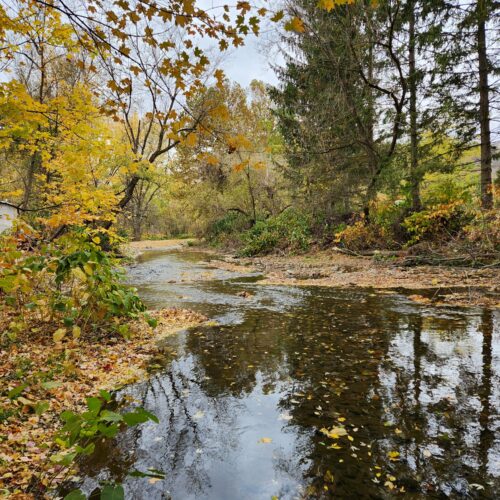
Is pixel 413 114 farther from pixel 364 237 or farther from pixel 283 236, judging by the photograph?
pixel 283 236

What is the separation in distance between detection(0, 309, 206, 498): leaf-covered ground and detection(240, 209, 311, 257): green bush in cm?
1131

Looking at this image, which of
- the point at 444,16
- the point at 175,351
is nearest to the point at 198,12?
the point at 175,351

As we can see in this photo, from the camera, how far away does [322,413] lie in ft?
10.7

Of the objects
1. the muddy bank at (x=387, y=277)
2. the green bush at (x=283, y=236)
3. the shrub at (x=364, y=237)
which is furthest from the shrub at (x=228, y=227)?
the shrub at (x=364, y=237)

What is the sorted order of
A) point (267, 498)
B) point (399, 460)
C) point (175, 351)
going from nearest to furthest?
point (267, 498), point (399, 460), point (175, 351)

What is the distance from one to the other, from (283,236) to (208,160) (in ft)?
49.8

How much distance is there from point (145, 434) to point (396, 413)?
2215 millimetres

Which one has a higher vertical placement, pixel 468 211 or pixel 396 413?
pixel 468 211

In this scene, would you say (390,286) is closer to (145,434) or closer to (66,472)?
(145,434)

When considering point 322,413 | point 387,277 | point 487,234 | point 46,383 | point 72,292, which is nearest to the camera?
point 46,383

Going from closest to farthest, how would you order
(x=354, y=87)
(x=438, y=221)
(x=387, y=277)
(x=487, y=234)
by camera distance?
1. (x=487, y=234)
2. (x=387, y=277)
3. (x=438, y=221)
4. (x=354, y=87)

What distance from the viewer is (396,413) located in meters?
3.15

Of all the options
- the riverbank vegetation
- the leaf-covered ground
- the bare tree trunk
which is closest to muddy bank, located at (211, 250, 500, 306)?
the riverbank vegetation

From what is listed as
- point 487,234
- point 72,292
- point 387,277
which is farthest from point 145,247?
point 487,234
